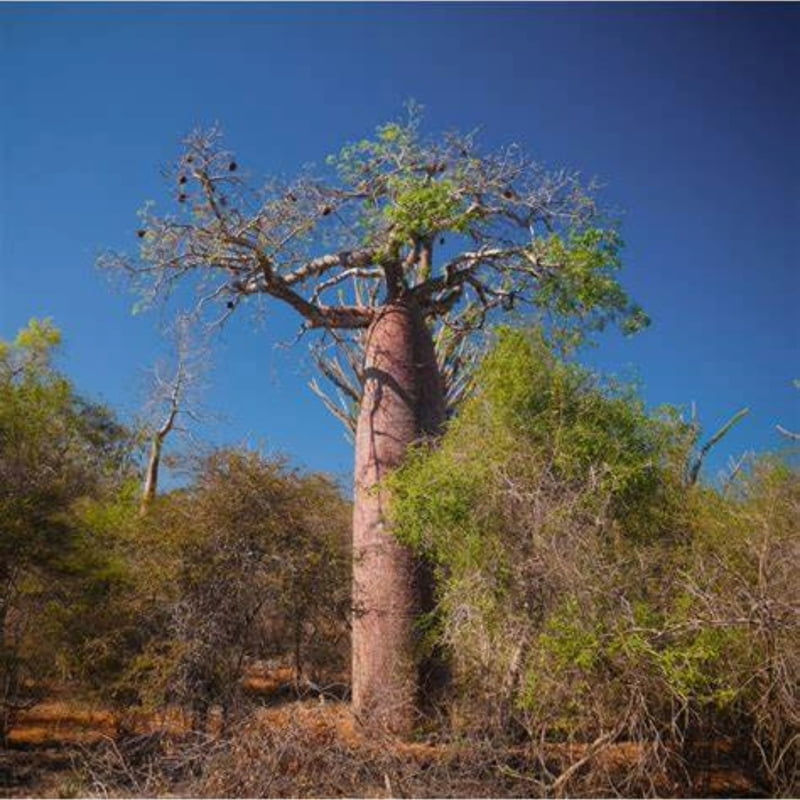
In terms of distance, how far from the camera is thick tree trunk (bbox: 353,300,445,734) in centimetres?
631

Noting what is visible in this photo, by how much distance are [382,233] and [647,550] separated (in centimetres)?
392

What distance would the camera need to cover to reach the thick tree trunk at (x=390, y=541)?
6.31 m

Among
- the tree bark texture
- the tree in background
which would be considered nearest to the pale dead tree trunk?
the tree bark texture

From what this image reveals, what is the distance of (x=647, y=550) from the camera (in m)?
5.15

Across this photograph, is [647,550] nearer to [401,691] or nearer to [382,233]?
[401,691]

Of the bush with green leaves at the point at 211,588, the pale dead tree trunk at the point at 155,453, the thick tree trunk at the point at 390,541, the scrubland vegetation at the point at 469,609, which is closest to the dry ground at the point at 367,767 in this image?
the scrubland vegetation at the point at 469,609

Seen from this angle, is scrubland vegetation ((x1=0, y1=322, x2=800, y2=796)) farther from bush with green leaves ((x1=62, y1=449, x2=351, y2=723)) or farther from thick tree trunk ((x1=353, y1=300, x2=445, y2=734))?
thick tree trunk ((x1=353, y1=300, x2=445, y2=734))

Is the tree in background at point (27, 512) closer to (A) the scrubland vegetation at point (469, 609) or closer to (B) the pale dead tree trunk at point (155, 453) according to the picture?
(A) the scrubland vegetation at point (469, 609)

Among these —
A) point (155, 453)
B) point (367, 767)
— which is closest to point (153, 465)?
point (155, 453)

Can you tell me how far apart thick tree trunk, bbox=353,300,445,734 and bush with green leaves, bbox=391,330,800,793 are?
0.42 metres

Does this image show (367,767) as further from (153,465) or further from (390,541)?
(153,465)

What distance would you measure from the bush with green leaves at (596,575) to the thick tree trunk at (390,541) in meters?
0.42

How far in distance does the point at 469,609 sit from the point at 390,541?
6.21 feet

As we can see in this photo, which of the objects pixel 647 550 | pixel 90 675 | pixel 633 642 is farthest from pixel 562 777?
pixel 90 675
